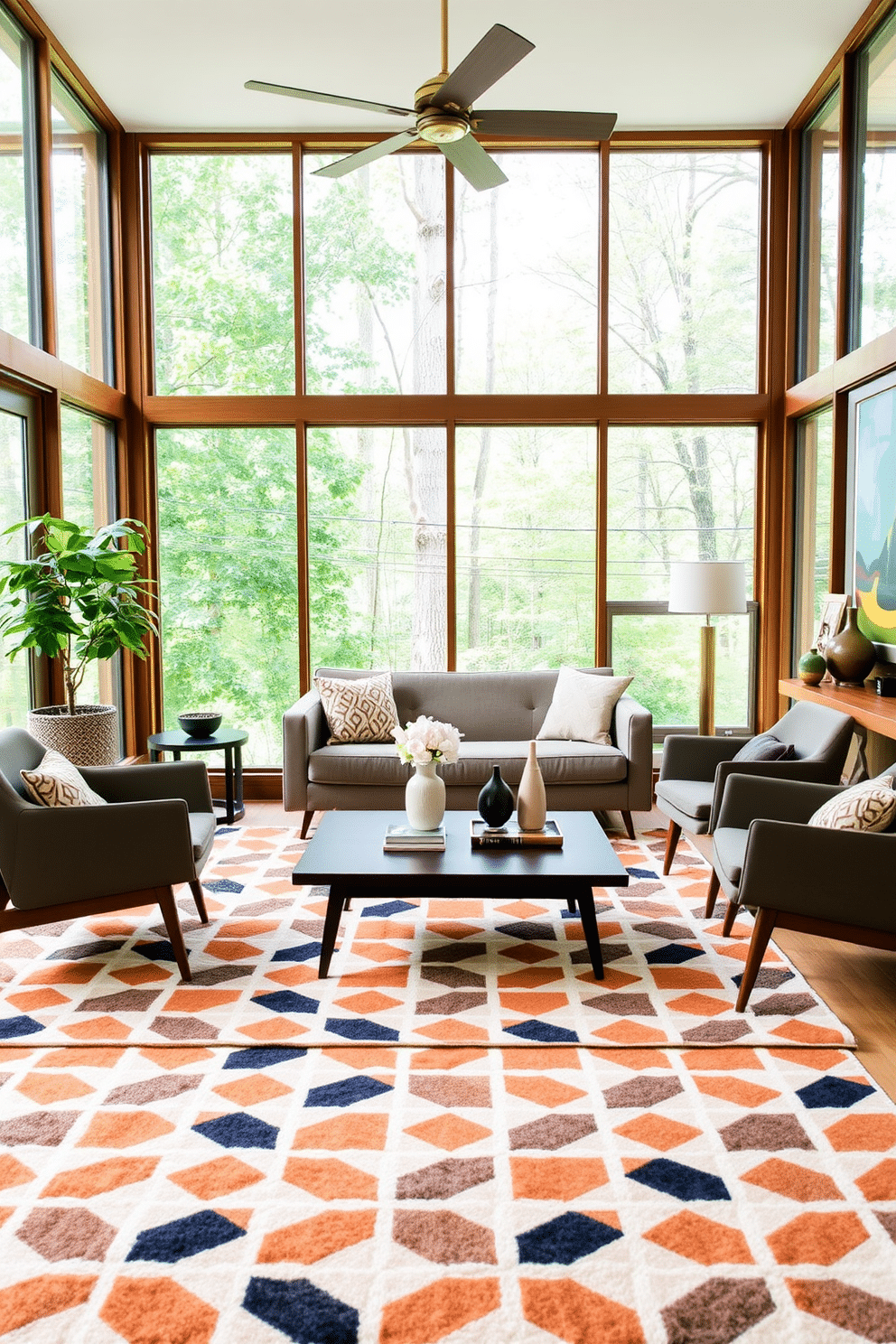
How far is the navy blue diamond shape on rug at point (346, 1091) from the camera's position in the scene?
2.62 metres

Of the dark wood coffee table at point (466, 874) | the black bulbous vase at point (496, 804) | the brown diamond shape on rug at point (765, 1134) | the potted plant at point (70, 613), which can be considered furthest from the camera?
the potted plant at point (70, 613)

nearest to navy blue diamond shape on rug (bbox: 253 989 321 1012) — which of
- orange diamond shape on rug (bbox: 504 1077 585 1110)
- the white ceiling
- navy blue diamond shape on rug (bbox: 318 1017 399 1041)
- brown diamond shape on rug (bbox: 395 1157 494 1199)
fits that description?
navy blue diamond shape on rug (bbox: 318 1017 399 1041)

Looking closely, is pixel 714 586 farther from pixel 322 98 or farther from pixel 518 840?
pixel 322 98

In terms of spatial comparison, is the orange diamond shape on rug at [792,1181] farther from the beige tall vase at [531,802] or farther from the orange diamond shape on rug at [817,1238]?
the beige tall vase at [531,802]

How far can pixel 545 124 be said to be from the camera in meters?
3.33

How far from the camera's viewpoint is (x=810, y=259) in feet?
19.1

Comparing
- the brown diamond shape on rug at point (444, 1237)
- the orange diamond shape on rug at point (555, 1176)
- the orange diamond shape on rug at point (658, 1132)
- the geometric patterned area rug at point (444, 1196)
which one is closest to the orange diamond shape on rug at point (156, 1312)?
the geometric patterned area rug at point (444, 1196)

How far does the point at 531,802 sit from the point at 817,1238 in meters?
1.93

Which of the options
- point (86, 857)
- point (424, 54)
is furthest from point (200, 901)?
point (424, 54)

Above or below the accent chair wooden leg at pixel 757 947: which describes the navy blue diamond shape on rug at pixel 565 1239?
below

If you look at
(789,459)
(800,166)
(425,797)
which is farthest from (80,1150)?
(800,166)

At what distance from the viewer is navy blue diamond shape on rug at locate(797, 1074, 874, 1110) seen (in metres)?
2.60

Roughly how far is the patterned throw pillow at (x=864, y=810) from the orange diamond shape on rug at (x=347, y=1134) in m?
1.53

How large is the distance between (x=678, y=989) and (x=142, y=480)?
4425 mm
